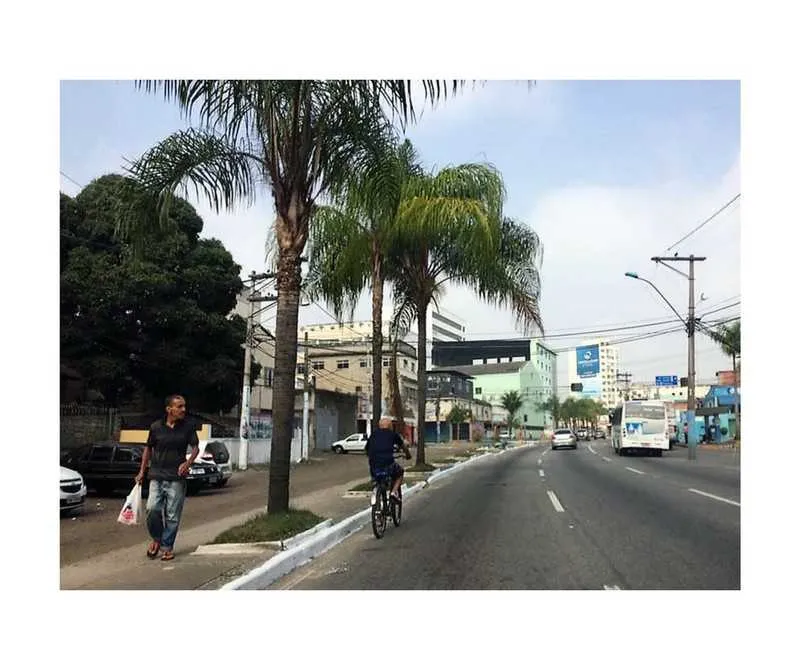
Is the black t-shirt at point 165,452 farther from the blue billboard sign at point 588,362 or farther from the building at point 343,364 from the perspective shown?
the blue billboard sign at point 588,362

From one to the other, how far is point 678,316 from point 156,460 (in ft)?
94.9

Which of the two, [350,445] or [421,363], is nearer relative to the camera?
[421,363]

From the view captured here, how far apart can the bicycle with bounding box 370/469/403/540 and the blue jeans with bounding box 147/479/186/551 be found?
2.62 metres

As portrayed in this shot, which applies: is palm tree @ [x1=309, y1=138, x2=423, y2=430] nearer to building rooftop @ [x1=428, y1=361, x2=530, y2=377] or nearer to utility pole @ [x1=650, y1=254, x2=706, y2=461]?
utility pole @ [x1=650, y1=254, x2=706, y2=461]

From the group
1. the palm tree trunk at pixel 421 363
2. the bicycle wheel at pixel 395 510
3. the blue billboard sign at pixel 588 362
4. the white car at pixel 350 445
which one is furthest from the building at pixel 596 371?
the bicycle wheel at pixel 395 510

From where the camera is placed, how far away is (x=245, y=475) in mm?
23141

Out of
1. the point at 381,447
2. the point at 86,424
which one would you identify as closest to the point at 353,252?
the point at 381,447

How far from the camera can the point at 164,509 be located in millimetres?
7492

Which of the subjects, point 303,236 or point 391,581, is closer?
point 391,581

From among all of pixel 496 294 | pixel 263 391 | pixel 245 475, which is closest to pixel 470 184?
pixel 496 294

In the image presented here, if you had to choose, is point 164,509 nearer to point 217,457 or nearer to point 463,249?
point 463,249

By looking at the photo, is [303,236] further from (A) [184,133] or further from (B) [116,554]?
(B) [116,554]

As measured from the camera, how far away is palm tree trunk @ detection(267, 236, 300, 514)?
29.7ft

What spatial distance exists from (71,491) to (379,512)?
594 centimetres
